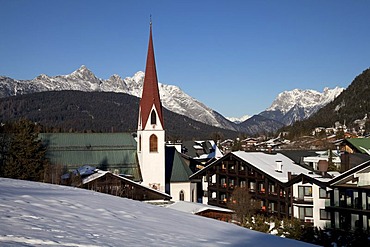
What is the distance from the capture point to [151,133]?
37.5 meters

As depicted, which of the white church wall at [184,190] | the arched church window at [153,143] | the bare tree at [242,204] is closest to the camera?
the bare tree at [242,204]

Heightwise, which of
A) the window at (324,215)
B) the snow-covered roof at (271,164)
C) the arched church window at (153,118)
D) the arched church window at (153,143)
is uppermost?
the arched church window at (153,118)

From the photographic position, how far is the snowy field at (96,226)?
4.93 metres

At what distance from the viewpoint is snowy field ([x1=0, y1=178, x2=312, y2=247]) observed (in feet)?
16.2

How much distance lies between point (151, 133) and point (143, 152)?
1715 mm

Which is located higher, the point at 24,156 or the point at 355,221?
the point at 24,156

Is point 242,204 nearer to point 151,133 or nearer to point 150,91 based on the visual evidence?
point 151,133

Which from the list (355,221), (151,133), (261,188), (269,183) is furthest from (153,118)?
→ (355,221)

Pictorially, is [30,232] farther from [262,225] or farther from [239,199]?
[239,199]

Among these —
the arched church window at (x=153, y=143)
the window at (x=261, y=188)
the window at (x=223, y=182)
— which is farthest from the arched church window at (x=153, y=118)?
the window at (x=261, y=188)

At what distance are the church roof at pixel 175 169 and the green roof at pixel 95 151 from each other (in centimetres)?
293

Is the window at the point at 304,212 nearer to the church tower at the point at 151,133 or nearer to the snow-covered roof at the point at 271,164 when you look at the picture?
the snow-covered roof at the point at 271,164

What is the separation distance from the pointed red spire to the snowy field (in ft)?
95.4

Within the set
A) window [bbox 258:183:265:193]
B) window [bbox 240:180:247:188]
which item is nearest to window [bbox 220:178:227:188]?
window [bbox 240:180:247:188]
